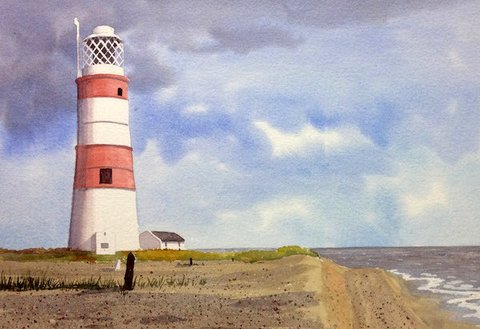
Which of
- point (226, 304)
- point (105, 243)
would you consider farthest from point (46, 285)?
point (105, 243)

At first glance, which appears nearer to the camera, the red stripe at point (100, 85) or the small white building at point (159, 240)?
the red stripe at point (100, 85)

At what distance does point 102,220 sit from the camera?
1094 inches

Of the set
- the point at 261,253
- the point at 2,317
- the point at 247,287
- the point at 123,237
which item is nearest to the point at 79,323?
the point at 2,317

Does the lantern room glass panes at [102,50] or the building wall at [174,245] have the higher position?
the lantern room glass panes at [102,50]

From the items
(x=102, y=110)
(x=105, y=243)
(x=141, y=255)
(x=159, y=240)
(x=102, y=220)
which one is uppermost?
(x=102, y=110)

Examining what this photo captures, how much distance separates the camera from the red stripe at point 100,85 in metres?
28.8

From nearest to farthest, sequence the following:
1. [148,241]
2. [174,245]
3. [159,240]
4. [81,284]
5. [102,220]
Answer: [81,284] < [102,220] < [159,240] < [148,241] < [174,245]

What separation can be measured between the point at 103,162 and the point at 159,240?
9203 millimetres

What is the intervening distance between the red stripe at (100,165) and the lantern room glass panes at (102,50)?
3868 millimetres

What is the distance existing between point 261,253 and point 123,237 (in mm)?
10493

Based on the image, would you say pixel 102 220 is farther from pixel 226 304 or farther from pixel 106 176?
pixel 226 304

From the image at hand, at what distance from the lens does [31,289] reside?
19.2 m

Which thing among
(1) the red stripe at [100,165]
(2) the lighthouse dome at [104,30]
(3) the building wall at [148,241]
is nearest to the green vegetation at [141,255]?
(3) the building wall at [148,241]

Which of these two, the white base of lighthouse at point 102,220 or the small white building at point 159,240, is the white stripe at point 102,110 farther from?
the small white building at point 159,240
